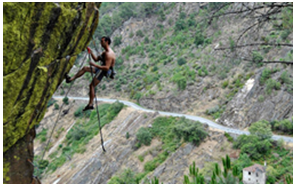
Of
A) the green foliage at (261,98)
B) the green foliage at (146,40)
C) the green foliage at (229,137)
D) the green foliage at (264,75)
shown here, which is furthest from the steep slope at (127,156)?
the green foliage at (146,40)

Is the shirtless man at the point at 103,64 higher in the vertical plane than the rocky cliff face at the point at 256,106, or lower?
higher

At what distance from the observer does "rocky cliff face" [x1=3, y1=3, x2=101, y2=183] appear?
4059mm

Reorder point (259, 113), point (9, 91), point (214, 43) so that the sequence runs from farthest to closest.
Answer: point (214, 43)
point (259, 113)
point (9, 91)

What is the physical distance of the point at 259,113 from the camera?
22.8 m

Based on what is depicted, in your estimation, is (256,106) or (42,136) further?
(42,136)

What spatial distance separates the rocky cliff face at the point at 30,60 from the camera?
4.06 m

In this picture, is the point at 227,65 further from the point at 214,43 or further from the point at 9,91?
the point at 9,91

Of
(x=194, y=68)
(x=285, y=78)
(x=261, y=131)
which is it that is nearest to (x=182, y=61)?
(x=194, y=68)

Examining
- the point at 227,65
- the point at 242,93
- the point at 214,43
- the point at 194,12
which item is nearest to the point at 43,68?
the point at 242,93

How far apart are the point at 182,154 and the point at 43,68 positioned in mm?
17267

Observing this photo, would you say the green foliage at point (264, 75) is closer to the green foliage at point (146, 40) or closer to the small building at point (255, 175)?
the small building at point (255, 175)

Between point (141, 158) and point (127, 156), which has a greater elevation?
point (141, 158)

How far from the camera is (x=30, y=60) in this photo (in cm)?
439

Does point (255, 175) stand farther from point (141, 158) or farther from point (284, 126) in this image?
point (141, 158)
